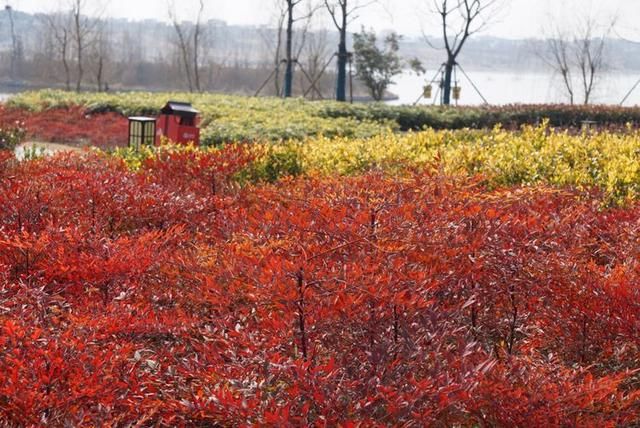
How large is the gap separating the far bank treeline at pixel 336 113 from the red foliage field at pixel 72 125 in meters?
0.34

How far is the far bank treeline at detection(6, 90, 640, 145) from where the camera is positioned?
43.3 ft

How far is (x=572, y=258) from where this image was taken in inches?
126

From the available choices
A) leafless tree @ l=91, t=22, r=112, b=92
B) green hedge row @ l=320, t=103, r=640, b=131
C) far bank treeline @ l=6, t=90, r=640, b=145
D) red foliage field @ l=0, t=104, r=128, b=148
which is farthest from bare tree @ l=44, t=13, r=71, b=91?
green hedge row @ l=320, t=103, r=640, b=131

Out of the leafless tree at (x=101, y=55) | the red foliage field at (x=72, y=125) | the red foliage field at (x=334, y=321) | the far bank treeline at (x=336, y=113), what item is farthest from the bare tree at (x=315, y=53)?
the red foliage field at (x=334, y=321)

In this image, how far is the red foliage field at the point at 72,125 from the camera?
50.6ft

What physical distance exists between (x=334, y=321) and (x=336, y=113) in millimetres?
13633

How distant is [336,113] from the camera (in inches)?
627

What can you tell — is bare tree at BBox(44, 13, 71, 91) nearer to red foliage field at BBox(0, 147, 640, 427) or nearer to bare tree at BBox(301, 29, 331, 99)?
bare tree at BBox(301, 29, 331, 99)

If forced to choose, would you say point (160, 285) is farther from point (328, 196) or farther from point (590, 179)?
point (590, 179)

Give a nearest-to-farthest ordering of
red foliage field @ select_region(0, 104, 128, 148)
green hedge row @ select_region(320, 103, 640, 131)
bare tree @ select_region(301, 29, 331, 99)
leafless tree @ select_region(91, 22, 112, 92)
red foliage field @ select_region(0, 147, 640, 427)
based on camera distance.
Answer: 1. red foliage field @ select_region(0, 147, 640, 427)
2. red foliage field @ select_region(0, 104, 128, 148)
3. green hedge row @ select_region(320, 103, 640, 131)
4. bare tree @ select_region(301, 29, 331, 99)
5. leafless tree @ select_region(91, 22, 112, 92)

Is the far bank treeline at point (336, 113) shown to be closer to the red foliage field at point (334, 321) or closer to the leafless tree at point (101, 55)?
the red foliage field at point (334, 321)

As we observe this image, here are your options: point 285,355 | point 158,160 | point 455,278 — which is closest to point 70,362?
point 285,355

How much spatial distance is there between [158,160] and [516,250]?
3.18 meters

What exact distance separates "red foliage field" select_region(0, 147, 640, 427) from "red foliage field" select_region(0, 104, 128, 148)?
38.6ft
